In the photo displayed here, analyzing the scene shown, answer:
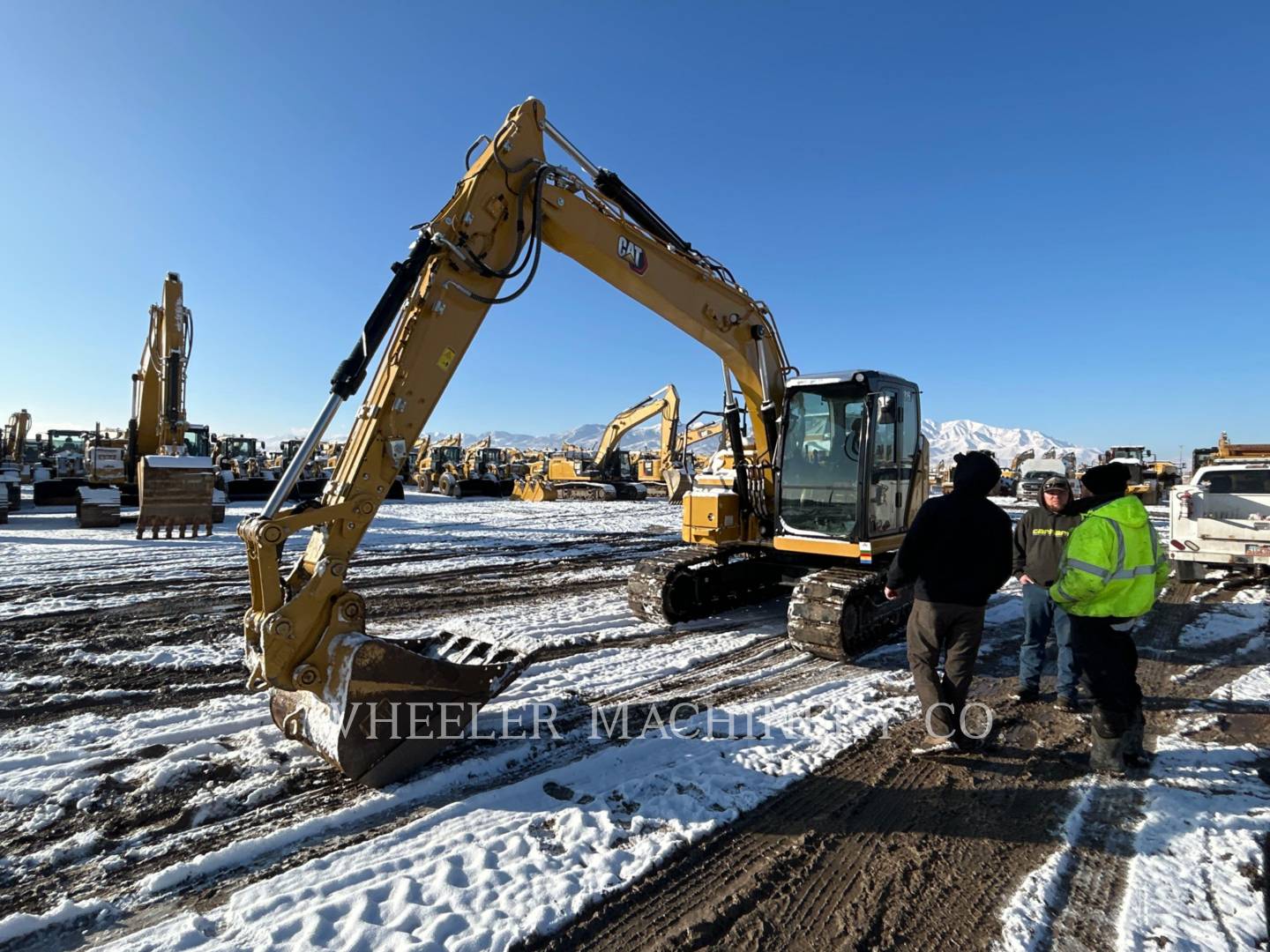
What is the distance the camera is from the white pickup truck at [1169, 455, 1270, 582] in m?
8.91

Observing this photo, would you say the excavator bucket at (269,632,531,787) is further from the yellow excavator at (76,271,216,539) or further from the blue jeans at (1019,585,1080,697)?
the yellow excavator at (76,271,216,539)

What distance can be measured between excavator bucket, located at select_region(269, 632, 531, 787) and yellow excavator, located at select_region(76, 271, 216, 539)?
1244 cm

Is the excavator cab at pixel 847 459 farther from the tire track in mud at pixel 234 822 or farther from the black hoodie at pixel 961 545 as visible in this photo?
the tire track in mud at pixel 234 822

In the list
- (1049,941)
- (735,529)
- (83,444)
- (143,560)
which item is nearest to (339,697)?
(1049,941)

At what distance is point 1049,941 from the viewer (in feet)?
8.28

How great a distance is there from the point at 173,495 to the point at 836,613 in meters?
14.3

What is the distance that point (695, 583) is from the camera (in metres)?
7.09

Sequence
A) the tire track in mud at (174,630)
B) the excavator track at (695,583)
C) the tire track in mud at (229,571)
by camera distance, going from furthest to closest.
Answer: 1. the tire track in mud at (229,571)
2. the excavator track at (695,583)
3. the tire track in mud at (174,630)

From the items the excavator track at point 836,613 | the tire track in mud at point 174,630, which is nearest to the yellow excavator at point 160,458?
the tire track in mud at point 174,630

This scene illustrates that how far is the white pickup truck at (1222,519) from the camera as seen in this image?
891cm

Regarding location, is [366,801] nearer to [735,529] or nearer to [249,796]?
[249,796]

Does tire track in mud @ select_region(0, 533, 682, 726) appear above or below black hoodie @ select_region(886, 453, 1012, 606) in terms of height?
below

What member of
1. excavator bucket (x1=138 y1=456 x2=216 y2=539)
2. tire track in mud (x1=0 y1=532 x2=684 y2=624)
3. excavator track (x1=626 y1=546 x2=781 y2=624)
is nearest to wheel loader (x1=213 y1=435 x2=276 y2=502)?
excavator bucket (x1=138 y1=456 x2=216 y2=539)

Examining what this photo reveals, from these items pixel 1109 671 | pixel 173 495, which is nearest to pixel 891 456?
pixel 1109 671
